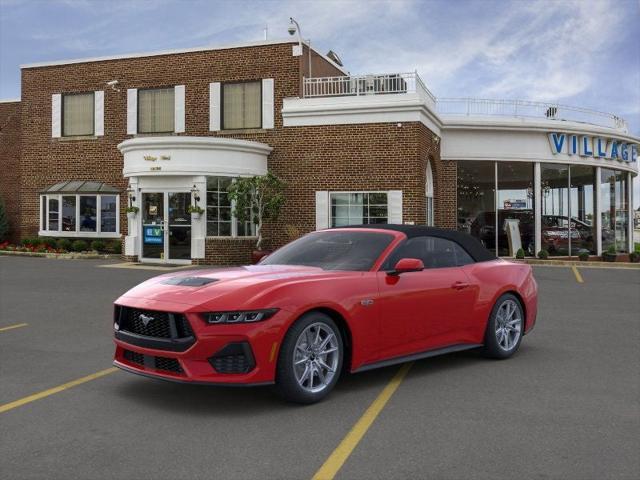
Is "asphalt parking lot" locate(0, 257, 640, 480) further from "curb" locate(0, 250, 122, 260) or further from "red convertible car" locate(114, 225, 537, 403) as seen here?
"curb" locate(0, 250, 122, 260)

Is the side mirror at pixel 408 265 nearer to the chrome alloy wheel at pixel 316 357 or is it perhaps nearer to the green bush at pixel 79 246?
the chrome alloy wheel at pixel 316 357

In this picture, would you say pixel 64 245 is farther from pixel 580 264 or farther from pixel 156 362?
pixel 156 362

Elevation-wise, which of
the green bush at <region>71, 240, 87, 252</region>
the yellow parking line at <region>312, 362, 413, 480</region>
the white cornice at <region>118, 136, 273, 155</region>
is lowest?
the yellow parking line at <region>312, 362, 413, 480</region>

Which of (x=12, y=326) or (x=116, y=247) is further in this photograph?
(x=116, y=247)

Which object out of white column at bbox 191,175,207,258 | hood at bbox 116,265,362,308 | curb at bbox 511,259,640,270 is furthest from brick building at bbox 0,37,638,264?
hood at bbox 116,265,362,308

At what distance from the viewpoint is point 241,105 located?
22469mm

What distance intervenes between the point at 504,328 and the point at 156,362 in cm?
380

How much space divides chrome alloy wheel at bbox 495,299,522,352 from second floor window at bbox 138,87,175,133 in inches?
733

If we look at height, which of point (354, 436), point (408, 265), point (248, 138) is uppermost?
point (248, 138)

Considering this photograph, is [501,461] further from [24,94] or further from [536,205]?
[24,94]

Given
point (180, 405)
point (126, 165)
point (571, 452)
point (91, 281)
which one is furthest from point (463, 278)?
point (126, 165)

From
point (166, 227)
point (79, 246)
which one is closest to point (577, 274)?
point (166, 227)

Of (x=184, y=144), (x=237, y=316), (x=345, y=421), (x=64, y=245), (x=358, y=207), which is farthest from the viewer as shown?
(x=64, y=245)

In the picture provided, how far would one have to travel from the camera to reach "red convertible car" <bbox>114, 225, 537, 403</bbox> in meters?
4.70
